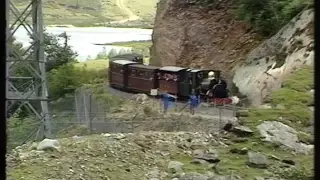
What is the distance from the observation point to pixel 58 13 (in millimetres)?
24672

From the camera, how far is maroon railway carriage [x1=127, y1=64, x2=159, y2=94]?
17.3 m

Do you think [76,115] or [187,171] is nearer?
[187,171]

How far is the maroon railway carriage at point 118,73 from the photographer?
1842 centimetres

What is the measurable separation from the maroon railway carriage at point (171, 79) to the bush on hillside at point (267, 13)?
299 centimetres

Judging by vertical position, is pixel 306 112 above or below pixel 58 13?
below

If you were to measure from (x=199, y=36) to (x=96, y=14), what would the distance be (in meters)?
7.97

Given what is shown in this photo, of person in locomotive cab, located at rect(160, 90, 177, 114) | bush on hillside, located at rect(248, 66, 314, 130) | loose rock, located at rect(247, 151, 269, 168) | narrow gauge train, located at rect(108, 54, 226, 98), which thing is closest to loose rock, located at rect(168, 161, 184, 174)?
loose rock, located at rect(247, 151, 269, 168)

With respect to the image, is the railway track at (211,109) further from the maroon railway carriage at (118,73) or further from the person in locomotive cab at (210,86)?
the maroon railway carriage at (118,73)

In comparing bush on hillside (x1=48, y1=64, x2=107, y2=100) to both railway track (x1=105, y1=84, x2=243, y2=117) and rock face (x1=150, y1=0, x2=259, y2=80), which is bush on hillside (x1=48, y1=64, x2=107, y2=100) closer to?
rock face (x1=150, y1=0, x2=259, y2=80)

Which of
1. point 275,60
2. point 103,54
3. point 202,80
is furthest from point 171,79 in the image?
point 103,54

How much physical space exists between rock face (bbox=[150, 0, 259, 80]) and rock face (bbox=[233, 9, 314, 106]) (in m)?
1.55
